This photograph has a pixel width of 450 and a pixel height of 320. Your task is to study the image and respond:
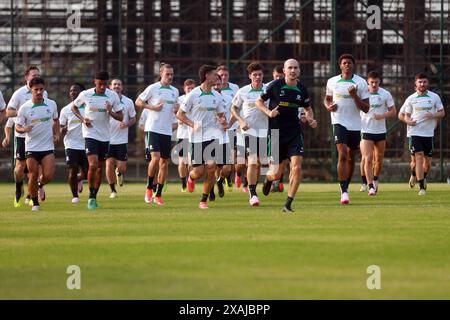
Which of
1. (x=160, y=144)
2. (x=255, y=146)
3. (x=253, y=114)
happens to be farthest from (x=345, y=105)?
(x=160, y=144)

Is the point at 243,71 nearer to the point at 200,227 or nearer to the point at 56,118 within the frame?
the point at 56,118

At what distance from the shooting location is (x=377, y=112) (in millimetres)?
23484

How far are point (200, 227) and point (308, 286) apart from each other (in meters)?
5.38

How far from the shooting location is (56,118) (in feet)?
63.3

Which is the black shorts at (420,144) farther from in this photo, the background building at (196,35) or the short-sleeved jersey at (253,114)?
the background building at (196,35)

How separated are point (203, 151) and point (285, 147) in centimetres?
140

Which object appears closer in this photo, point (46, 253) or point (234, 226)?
point (46, 253)

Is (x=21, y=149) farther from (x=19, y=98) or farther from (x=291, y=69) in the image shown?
(x=291, y=69)

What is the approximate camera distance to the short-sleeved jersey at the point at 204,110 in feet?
61.4

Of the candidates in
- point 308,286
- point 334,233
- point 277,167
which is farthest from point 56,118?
point 308,286

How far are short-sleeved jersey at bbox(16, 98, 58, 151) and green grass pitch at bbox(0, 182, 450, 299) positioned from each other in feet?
3.07

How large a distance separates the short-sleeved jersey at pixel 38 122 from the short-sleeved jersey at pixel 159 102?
1.98 metres

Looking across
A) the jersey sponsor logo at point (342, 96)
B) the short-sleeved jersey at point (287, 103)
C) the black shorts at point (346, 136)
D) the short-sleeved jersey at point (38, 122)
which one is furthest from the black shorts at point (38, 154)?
the jersey sponsor logo at point (342, 96)

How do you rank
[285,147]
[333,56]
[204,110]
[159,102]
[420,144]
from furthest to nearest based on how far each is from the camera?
1. [333,56]
2. [420,144]
3. [159,102]
4. [204,110]
5. [285,147]
